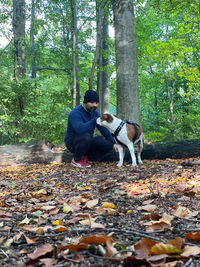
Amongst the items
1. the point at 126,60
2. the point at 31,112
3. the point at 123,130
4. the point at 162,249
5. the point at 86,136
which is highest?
the point at 126,60

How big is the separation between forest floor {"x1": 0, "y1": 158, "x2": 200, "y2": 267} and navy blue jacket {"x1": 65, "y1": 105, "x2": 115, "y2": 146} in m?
1.96

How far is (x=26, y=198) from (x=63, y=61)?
13.4 meters

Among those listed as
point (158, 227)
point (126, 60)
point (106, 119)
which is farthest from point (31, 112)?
point (158, 227)

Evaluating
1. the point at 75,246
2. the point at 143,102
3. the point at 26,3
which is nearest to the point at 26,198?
the point at 75,246

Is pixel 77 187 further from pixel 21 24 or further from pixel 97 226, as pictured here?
pixel 21 24

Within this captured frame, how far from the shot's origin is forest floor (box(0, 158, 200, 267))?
1.35 m

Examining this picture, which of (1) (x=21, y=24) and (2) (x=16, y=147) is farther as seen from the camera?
(1) (x=21, y=24)

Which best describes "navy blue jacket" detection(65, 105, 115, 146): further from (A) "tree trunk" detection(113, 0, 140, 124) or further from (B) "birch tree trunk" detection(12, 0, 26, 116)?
(B) "birch tree trunk" detection(12, 0, 26, 116)

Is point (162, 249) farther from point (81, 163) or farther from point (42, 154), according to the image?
point (42, 154)

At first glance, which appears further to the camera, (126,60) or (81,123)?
(126,60)

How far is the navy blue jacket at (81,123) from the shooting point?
5.51m

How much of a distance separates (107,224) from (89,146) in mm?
3934

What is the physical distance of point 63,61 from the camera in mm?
15305

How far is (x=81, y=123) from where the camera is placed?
5.57 m
